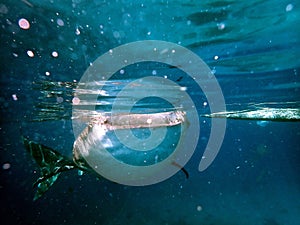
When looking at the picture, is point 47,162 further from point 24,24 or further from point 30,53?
point 30,53

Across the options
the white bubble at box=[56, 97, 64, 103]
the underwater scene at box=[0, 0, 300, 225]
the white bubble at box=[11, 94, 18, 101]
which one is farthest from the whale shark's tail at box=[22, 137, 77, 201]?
the white bubble at box=[11, 94, 18, 101]

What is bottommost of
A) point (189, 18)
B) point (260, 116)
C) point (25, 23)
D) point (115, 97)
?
point (260, 116)

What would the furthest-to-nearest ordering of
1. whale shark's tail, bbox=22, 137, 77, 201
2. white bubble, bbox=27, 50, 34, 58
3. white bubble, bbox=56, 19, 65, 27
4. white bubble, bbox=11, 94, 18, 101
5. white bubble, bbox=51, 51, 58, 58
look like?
white bubble, bbox=11, 94, 18, 101 < white bubble, bbox=51, 51, 58, 58 < white bubble, bbox=27, 50, 34, 58 < white bubble, bbox=56, 19, 65, 27 < whale shark's tail, bbox=22, 137, 77, 201

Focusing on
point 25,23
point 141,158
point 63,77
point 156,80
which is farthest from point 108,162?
point 156,80

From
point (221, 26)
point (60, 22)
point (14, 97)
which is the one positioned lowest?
point (14, 97)

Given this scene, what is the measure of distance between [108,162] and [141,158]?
0.63 meters

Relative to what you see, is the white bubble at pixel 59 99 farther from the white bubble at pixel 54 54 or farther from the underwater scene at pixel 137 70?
the white bubble at pixel 54 54

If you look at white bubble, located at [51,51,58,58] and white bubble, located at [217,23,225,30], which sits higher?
white bubble, located at [217,23,225,30]

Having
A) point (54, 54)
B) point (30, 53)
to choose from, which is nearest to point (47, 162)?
point (54, 54)

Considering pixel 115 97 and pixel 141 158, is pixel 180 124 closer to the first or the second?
pixel 141 158

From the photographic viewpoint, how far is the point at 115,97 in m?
15.3

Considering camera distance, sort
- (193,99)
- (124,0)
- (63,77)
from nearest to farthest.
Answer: (124,0) < (63,77) < (193,99)

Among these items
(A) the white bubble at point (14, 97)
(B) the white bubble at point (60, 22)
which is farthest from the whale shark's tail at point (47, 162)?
(A) the white bubble at point (14, 97)

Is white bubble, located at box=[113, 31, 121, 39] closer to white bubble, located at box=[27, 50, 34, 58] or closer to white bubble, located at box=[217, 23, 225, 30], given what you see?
white bubble, located at box=[27, 50, 34, 58]
